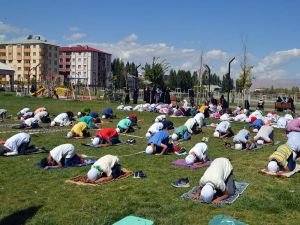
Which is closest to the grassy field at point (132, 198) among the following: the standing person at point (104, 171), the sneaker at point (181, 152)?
the standing person at point (104, 171)

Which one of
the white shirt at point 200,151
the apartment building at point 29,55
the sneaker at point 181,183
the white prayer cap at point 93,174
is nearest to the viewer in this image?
the sneaker at point 181,183

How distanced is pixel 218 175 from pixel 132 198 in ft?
6.25

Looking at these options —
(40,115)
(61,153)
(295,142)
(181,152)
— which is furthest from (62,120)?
(295,142)

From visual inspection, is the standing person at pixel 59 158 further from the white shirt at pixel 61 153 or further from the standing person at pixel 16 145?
the standing person at pixel 16 145

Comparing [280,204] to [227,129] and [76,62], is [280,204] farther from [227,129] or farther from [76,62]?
[76,62]

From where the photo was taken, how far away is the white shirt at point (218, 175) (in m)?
8.16

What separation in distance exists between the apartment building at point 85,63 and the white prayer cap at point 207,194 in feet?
374

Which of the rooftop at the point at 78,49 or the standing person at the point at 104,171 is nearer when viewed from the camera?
the standing person at the point at 104,171

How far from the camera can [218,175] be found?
821 centimetres

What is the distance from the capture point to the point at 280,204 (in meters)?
8.08

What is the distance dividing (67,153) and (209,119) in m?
15.9

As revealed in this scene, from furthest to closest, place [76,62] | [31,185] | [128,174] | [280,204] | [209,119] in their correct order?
[76,62] < [209,119] < [128,174] < [31,185] < [280,204]

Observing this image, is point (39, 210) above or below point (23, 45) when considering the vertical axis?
below

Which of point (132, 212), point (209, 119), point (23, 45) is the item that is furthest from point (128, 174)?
point (23, 45)
